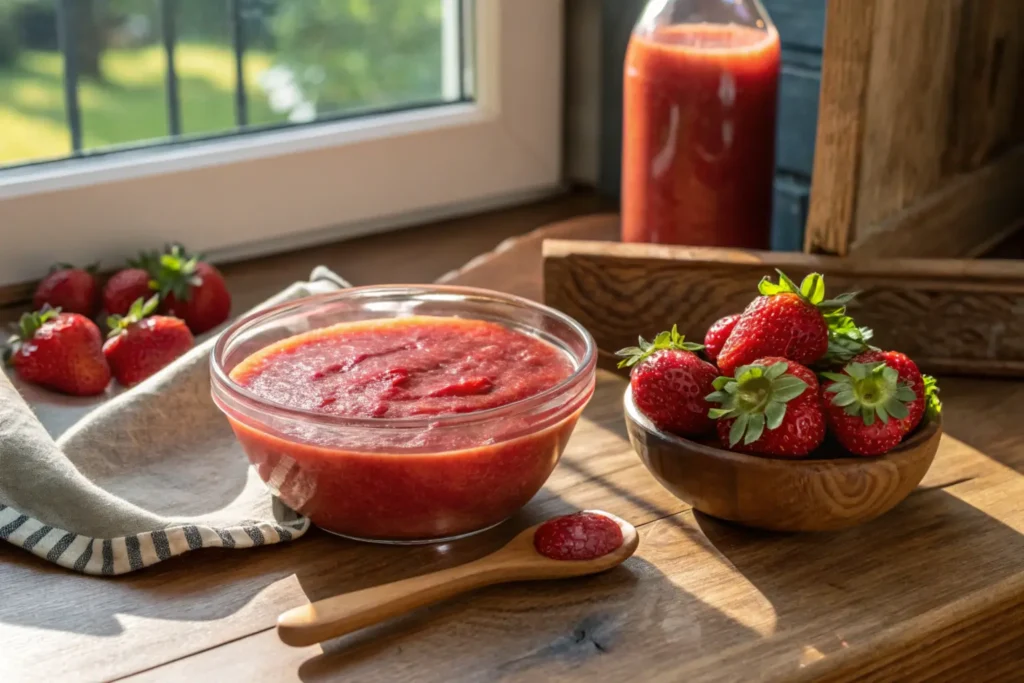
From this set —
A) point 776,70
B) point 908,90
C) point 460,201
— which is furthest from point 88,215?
point 908,90

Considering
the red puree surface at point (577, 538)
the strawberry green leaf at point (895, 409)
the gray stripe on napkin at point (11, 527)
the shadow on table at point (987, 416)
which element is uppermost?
the strawberry green leaf at point (895, 409)

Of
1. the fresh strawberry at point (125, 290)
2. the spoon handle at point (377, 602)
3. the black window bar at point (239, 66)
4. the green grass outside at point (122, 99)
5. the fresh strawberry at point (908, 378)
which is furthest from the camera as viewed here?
the black window bar at point (239, 66)

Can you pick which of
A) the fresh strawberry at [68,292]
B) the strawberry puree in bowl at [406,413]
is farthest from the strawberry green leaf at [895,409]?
the fresh strawberry at [68,292]

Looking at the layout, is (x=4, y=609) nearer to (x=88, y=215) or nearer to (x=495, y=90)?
(x=88, y=215)

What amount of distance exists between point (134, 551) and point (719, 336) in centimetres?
44

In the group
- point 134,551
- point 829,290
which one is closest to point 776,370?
point 829,290

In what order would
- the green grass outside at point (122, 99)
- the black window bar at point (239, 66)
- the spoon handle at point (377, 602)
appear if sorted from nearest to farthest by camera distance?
the spoon handle at point (377, 602), the green grass outside at point (122, 99), the black window bar at point (239, 66)

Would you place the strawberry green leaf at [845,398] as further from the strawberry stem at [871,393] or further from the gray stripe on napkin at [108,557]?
the gray stripe on napkin at [108,557]

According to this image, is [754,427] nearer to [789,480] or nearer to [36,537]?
[789,480]

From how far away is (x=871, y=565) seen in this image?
34.4 inches

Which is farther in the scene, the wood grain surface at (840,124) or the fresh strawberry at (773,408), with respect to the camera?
the wood grain surface at (840,124)

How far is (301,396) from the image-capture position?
2.95 ft

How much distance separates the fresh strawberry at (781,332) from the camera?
865 millimetres

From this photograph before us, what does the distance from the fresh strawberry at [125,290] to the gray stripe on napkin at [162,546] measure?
0.44 m
